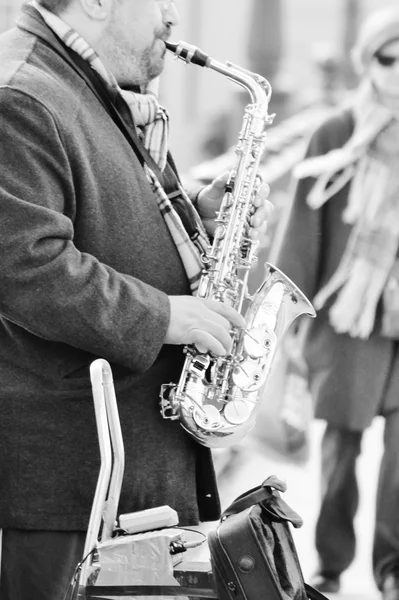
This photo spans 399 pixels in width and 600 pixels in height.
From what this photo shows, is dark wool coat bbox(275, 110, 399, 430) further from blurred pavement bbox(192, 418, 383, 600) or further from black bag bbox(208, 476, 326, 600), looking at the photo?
black bag bbox(208, 476, 326, 600)

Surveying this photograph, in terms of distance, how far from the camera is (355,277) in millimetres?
4523

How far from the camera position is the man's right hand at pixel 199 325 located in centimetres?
273

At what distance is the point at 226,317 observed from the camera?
2.85 meters

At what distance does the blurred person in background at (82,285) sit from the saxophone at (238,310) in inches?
2.0

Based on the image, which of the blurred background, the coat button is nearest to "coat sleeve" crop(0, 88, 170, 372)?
the coat button

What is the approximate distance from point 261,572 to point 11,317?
706 mm

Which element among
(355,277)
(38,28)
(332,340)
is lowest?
(332,340)

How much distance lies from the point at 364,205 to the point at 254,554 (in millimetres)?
2287

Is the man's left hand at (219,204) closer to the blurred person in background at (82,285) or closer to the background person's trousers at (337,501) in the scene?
the blurred person in background at (82,285)

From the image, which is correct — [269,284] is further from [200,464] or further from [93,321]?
[93,321]

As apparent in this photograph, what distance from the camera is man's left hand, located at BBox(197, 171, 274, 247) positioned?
308cm

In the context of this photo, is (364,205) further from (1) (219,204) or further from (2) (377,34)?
(1) (219,204)

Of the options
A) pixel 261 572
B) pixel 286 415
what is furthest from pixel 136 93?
pixel 286 415

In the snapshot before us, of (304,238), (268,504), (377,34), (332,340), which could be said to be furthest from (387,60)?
(268,504)
